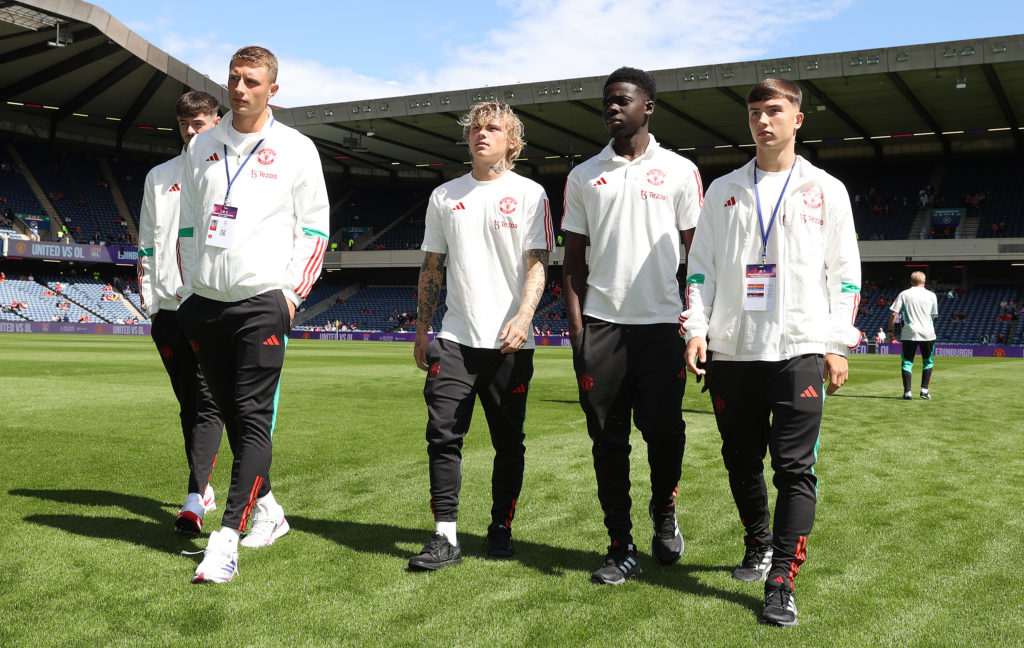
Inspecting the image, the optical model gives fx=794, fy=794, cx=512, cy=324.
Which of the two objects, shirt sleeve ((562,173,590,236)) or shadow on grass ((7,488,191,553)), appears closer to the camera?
shirt sleeve ((562,173,590,236))

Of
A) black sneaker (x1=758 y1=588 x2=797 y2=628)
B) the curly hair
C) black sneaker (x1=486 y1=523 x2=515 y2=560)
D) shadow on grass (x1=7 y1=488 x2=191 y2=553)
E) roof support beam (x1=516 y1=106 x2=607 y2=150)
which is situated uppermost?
A: roof support beam (x1=516 y1=106 x2=607 y2=150)

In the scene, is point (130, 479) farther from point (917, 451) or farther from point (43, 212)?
point (43, 212)

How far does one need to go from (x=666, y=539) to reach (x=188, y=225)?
106 inches

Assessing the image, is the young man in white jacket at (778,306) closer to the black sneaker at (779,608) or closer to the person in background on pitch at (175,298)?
the black sneaker at (779,608)

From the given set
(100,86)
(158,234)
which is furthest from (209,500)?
(100,86)

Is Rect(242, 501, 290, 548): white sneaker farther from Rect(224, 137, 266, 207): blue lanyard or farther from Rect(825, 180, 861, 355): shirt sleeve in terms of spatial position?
Rect(825, 180, 861, 355): shirt sleeve

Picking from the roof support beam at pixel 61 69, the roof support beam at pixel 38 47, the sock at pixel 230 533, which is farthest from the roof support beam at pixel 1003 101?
the roof support beam at pixel 61 69

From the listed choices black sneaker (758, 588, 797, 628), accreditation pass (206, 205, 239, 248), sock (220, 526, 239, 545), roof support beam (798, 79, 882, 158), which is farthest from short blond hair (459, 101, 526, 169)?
roof support beam (798, 79, 882, 158)

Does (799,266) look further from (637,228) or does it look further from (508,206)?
(508,206)

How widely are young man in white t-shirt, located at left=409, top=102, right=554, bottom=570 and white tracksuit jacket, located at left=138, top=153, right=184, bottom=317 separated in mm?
1751

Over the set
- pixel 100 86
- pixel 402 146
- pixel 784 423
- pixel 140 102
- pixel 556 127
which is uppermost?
pixel 100 86

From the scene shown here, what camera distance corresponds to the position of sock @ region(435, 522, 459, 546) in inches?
143

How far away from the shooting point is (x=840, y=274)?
10.6 ft

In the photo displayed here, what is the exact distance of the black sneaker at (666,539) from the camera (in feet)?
12.1
